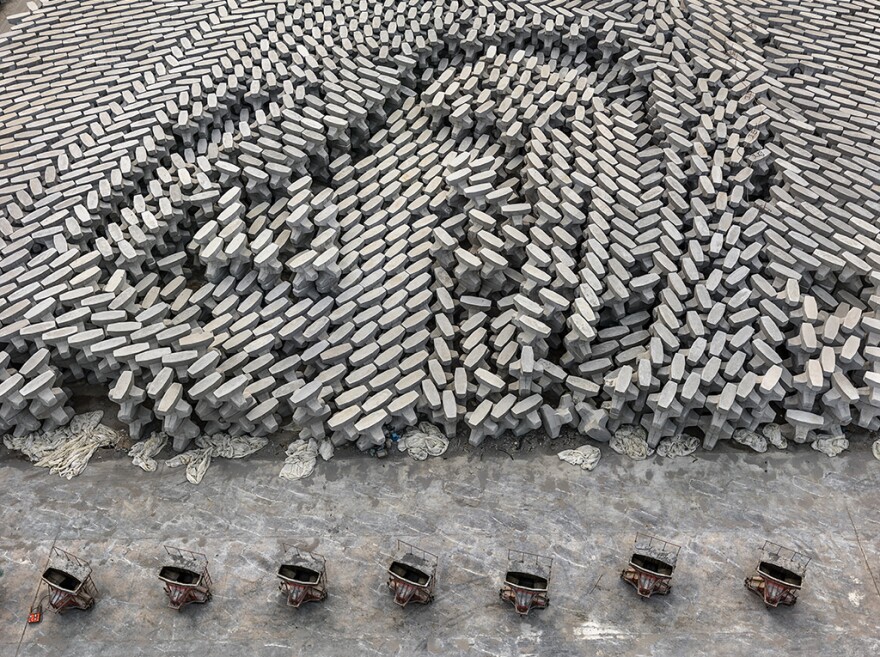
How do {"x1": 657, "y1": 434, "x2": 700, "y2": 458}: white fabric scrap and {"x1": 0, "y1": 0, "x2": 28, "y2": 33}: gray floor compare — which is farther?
{"x1": 0, "y1": 0, "x2": 28, "y2": 33}: gray floor

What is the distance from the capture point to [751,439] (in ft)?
30.8

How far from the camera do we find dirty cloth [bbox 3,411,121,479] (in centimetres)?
948

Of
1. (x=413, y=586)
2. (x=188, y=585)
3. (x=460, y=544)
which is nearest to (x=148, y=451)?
(x=188, y=585)

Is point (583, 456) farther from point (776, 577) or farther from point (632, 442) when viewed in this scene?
point (776, 577)

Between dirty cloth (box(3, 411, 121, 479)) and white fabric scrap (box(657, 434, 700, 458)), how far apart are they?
7.81 meters

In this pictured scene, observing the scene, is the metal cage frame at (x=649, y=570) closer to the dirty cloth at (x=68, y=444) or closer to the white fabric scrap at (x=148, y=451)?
the white fabric scrap at (x=148, y=451)

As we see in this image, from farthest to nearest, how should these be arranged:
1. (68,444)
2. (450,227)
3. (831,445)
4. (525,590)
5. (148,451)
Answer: (450,227), (68,444), (148,451), (831,445), (525,590)

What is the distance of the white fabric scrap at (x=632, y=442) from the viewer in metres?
9.35

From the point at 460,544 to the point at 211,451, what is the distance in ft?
12.4

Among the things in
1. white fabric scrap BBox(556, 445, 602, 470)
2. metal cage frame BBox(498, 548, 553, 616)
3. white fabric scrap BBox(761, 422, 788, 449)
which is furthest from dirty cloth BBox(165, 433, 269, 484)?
white fabric scrap BBox(761, 422, 788, 449)

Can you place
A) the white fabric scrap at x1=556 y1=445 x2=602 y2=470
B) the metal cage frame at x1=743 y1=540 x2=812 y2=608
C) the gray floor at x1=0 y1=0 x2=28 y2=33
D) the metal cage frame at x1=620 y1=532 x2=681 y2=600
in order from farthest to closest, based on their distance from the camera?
the gray floor at x1=0 y1=0 x2=28 y2=33 < the white fabric scrap at x1=556 y1=445 x2=602 y2=470 < the metal cage frame at x1=620 y1=532 x2=681 y2=600 < the metal cage frame at x1=743 y1=540 x2=812 y2=608

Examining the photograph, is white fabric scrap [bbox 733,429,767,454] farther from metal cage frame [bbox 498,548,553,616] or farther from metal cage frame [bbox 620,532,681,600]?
metal cage frame [bbox 498,548,553,616]

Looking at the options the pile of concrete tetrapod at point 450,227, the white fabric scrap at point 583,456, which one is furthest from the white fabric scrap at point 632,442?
the white fabric scrap at point 583,456

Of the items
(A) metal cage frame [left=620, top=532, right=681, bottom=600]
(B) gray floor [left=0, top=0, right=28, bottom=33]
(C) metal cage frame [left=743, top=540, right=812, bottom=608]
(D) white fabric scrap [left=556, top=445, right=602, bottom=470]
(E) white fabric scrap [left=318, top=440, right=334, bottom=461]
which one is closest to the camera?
(C) metal cage frame [left=743, top=540, right=812, bottom=608]
